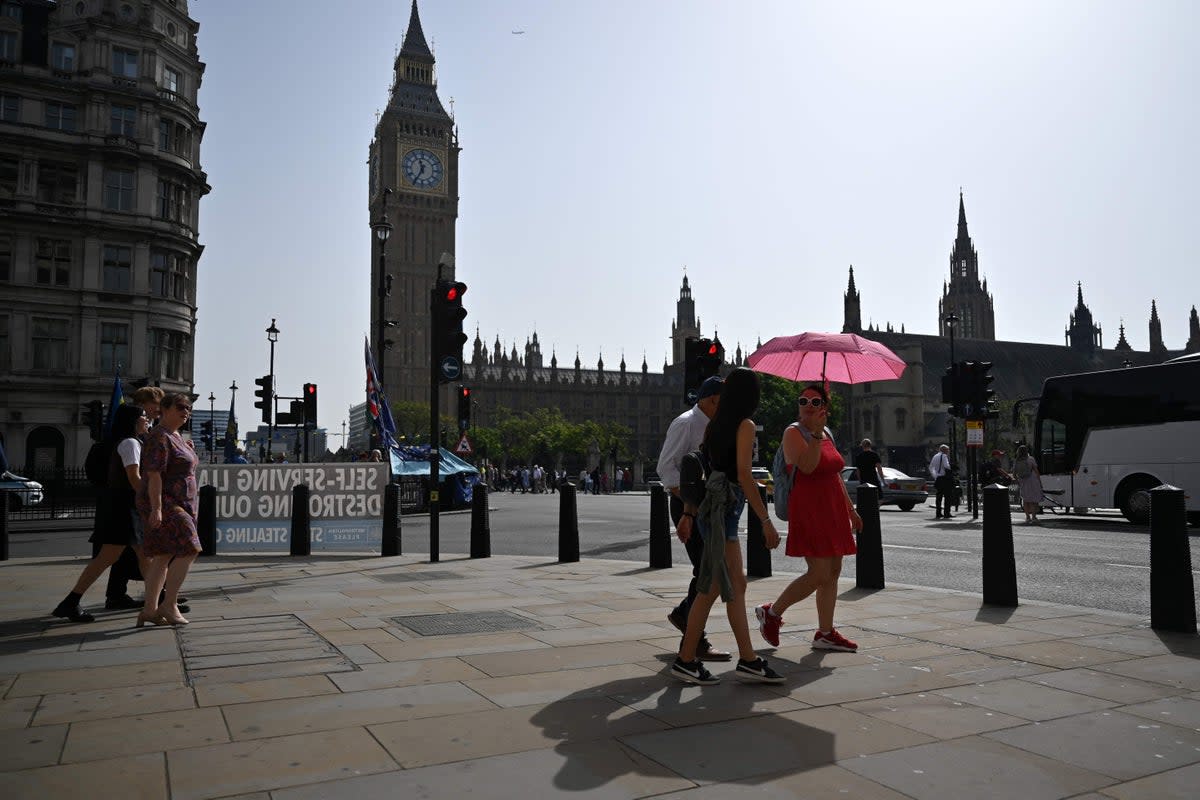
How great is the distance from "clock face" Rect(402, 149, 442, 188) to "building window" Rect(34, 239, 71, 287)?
268ft

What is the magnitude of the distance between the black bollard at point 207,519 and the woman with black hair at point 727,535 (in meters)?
9.35

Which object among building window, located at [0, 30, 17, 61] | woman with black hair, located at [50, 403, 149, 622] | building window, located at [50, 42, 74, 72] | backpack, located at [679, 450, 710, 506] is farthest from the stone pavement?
building window, located at [0, 30, 17, 61]

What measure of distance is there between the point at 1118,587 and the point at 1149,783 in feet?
21.4

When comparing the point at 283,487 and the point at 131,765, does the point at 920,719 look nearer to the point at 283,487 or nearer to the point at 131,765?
the point at 131,765

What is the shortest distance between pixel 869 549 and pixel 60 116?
36536 millimetres

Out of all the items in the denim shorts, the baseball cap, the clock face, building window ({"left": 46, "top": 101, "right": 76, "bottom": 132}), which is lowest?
the denim shorts

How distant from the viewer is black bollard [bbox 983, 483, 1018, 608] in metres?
7.58

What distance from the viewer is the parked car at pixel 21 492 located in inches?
957

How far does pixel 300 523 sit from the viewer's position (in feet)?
40.8

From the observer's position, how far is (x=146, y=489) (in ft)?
21.6

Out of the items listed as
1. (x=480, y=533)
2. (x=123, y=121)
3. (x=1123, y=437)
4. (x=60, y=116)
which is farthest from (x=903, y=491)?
(x=60, y=116)

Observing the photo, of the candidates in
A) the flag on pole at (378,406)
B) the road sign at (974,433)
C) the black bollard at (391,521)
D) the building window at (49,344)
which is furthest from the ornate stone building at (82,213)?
the road sign at (974,433)

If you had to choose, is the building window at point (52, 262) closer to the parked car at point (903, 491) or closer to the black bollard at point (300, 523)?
the black bollard at point (300, 523)

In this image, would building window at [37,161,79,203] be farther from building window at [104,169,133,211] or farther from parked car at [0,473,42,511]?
parked car at [0,473,42,511]
